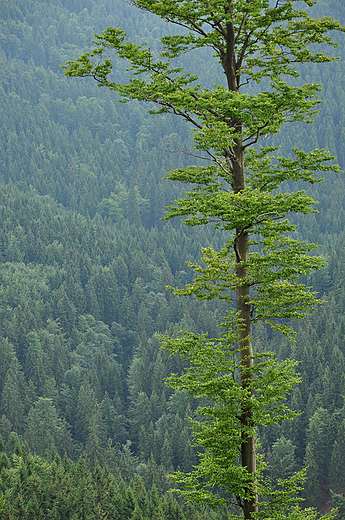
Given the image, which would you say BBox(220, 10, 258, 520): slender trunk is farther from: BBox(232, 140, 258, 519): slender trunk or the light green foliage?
the light green foliage

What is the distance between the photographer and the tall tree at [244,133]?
13352 millimetres

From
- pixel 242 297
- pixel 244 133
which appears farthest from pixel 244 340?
pixel 244 133

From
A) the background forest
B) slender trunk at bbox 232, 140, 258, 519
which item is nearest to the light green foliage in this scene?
slender trunk at bbox 232, 140, 258, 519

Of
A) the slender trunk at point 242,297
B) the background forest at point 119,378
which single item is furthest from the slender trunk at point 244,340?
the background forest at point 119,378

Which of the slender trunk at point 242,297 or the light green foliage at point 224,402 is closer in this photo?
the light green foliage at point 224,402

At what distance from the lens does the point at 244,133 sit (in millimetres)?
14523

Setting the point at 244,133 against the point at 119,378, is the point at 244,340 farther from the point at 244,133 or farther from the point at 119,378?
the point at 119,378

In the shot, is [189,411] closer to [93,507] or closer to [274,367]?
[93,507]

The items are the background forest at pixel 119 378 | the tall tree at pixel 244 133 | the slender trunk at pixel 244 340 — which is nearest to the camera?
the tall tree at pixel 244 133

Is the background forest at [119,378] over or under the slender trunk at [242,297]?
under

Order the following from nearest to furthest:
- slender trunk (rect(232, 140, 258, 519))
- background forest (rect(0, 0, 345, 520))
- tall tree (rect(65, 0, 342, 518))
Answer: tall tree (rect(65, 0, 342, 518))
slender trunk (rect(232, 140, 258, 519))
background forest (rect(0, 0, 345, 520))

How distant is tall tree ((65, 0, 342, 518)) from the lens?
43.8 feet

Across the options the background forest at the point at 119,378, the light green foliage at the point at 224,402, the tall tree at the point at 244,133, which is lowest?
the background forest at the point at 119,378

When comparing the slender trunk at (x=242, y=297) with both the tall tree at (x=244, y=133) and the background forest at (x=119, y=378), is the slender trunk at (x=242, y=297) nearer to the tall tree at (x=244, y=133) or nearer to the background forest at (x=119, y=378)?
the tall tree at (x=244, y=133)
